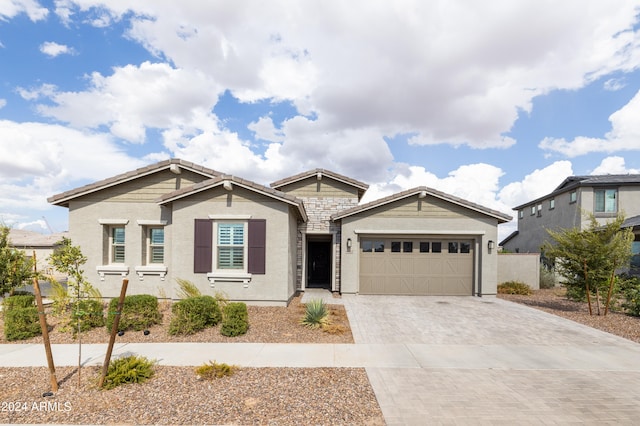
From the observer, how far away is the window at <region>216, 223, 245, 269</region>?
1112 centimetres

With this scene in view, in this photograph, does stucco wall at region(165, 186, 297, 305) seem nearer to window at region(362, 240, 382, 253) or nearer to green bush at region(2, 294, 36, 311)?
green bush at region(2, 294, 36, 311)

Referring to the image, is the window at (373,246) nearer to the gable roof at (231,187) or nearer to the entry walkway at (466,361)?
the entry walkway at (466,361)

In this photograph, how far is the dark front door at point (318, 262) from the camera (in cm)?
1702

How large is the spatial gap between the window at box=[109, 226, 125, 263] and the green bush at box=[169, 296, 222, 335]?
561cm

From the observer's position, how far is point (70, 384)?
5.37 metres

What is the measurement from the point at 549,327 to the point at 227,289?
33.1 feet

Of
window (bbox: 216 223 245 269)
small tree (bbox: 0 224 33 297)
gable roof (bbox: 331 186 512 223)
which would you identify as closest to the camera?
small tree (bbox: 0 224 33 297)

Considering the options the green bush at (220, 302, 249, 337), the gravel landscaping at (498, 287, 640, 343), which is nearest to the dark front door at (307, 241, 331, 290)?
the gravel landscaping at (498, 287, 640, 343)

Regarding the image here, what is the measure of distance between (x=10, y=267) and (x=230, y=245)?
657cm

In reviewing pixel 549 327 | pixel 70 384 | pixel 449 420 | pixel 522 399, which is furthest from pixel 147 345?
pixel 549 327

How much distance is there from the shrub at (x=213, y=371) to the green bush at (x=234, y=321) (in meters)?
2.13

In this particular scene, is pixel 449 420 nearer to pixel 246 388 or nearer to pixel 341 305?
pixel 246 388

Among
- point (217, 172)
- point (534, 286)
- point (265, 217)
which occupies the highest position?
point (217, 172)

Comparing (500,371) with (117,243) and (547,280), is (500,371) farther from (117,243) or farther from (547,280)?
(547,280)
